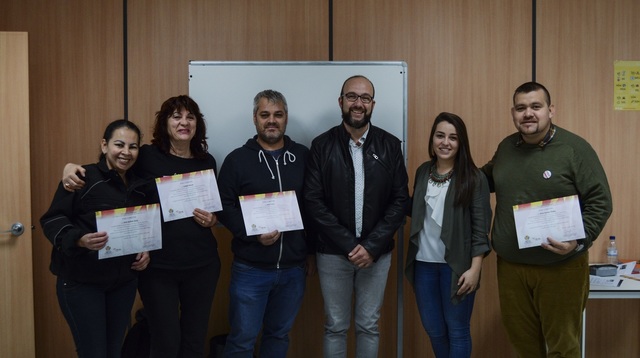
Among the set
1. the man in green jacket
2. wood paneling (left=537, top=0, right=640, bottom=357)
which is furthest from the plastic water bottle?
the man in green jacket

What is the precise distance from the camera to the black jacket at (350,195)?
2488 millimetres

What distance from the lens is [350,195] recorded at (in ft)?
8.30

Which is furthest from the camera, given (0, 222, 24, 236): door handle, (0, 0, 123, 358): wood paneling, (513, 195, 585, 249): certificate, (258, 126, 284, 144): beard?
(0, 0, 123, 358): wood paneling

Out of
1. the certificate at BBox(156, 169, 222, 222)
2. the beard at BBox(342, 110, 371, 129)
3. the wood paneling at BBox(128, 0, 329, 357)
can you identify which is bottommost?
the certificate at BBox(156, 169, 222, 222)

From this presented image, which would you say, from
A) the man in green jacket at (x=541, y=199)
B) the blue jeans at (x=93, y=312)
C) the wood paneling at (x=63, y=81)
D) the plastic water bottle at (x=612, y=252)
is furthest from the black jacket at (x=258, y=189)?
the plastic water bottle at (x=612, y=252)

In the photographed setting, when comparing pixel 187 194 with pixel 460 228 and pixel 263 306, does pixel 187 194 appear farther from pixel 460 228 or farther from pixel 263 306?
pixel 460 228

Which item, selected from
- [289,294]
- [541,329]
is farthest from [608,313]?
[289,294]

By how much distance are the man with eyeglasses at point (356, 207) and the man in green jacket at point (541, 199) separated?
1.83 feet

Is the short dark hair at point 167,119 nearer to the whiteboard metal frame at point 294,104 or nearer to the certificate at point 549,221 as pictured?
the whiteboard metal frame at point 294,104

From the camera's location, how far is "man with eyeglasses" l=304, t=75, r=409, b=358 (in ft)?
8.27

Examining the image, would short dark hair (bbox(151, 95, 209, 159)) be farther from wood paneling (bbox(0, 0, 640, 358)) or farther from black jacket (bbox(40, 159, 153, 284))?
wood paneling (bbox(0, 0, 640, 358))

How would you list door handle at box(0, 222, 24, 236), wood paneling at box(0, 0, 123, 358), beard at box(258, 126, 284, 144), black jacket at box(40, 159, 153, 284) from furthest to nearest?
wood paneling at box(0, 0, 123, 358) → door handle at box(0, 222, 24, 236) → beard at box(258, 126, 284, 144) → black jacket at box(40, 159, 153, 284)

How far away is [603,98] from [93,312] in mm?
3500

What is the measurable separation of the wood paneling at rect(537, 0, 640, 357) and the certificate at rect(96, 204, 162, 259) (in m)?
2.78
